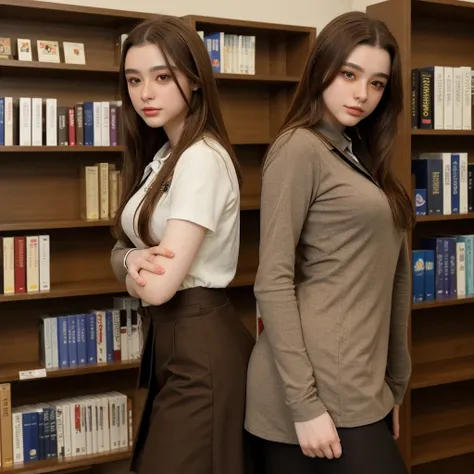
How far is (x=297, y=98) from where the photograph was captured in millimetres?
1673

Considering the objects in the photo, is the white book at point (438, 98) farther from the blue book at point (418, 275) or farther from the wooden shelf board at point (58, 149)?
the wooden shelf board at point (58, 149)

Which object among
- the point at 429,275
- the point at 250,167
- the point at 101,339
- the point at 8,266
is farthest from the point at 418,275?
the point at 8,266

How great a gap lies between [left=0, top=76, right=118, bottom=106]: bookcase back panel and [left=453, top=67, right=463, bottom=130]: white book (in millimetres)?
1413

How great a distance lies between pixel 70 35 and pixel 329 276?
192cm

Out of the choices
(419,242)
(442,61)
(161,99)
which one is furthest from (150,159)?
(442,61)

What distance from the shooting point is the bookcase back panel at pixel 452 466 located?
3.57 m

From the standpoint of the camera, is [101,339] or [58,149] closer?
[58,149]

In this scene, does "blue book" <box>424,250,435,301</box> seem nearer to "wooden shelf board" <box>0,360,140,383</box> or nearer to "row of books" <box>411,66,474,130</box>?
"row of books" <box>411,66,474,130</box>

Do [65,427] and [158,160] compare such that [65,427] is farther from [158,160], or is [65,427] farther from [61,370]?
[158,160]

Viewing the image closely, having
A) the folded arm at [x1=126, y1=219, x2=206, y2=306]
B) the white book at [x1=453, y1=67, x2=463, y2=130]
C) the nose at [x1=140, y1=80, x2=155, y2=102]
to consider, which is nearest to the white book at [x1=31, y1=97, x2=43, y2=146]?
the nose at [x1=140, y1=80, x2=155, y2=102]

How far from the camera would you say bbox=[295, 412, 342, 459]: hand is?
4.91ft

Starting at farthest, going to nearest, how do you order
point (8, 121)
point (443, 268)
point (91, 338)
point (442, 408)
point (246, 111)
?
1. point (442, 408)
2. point (246, 111)
3. point (443, 268)
4. point (91, 338)
5. point (8, 121)

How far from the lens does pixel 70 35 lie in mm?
3055

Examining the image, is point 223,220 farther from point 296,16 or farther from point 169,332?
point 296,16
